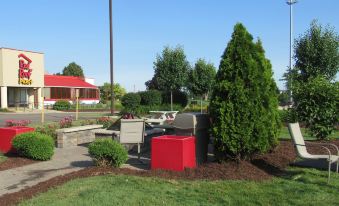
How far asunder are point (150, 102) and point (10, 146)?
23401 mm

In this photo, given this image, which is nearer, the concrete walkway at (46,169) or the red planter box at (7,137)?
the concrete walkway at (46,169)

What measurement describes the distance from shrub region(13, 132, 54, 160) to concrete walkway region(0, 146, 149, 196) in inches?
9.2

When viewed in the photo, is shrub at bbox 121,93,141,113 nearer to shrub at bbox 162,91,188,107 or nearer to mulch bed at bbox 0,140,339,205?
shrub at bbox 162,91,188,107

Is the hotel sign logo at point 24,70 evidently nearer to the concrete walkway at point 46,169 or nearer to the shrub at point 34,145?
the concrete walkway at point 46,169

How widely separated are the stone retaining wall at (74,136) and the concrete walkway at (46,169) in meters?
1.11

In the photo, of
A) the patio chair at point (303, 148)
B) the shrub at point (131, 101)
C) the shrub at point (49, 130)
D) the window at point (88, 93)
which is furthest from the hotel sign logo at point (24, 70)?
the patio chair at point (303, 148)

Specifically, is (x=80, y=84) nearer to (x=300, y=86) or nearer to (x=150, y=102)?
(x=150, y=102)

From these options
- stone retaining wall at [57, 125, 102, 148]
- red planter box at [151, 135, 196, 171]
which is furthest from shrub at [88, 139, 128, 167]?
stone retaining wall at [57, 125, 102, 148]

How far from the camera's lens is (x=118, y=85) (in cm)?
7156

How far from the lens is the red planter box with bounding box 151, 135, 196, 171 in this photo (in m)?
7.41

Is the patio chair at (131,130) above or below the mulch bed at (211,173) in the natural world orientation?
above

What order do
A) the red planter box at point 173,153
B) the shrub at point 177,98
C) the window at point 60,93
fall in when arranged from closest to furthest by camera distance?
the red planter box at point 173,153
the shrub at point 177,98
the window at point 60,93

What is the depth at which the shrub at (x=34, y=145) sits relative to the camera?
920 centimetres

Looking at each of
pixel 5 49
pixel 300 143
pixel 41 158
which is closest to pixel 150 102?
pixel 5 49
